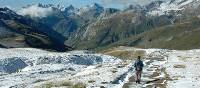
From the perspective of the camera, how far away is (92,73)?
6297 centimetres

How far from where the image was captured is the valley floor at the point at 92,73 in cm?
4656

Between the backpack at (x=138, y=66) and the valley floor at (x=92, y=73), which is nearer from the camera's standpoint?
the valley floor at (x=92, y=73)

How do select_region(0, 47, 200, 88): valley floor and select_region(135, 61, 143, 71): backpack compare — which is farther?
select_region(135, 61, 143, 71): backpack

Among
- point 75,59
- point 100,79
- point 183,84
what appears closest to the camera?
point 183,84

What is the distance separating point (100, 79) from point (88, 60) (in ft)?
220

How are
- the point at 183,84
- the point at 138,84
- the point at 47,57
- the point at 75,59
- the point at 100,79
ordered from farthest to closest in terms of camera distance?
the point at 75,59 < the point at 47,57 < the point at 100,79 < the point at 138,84 < the point at 183,84

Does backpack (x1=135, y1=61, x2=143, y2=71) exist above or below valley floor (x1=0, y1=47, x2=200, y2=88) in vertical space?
above

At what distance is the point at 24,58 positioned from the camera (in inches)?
3846

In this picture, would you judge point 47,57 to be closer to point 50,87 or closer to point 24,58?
point 24,58

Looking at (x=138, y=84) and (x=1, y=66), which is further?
(x=1, y=66)

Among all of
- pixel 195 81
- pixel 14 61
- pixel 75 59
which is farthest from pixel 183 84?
pixel 75 59

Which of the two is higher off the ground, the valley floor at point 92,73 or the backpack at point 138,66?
the backpack at point 138,66

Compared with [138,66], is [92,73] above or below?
below

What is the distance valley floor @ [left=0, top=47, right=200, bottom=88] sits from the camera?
153 ft
